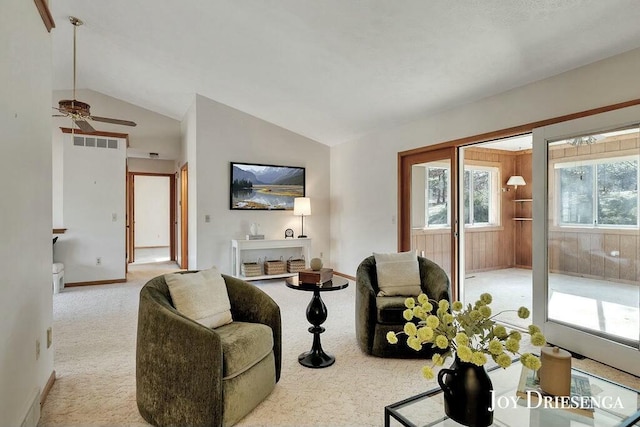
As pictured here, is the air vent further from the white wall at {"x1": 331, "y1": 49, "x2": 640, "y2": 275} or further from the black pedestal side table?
the black pedestal side table

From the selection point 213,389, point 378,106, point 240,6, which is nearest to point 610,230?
point 378,106

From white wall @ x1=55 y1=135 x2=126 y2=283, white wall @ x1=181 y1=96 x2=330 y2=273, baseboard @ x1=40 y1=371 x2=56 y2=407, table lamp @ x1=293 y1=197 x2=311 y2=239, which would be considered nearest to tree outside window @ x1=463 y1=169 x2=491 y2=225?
white wall @ x1=181 y1=96 x2=330 y2=273

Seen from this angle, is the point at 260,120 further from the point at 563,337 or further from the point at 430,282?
the point at 563,337

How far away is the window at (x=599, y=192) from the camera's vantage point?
2803 millimetres

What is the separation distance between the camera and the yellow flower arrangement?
132 centimetres

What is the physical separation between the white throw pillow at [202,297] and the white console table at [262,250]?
318 cm

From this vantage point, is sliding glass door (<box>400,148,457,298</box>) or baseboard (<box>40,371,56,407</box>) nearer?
baseboard (<box>40,371,56,407</box>)

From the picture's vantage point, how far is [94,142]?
581 cm

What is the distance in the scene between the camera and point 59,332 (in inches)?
139

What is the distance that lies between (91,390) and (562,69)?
4419mm

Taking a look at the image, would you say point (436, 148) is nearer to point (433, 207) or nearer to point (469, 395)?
point (433, 207)

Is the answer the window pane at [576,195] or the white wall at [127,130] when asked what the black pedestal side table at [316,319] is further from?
the white wall at [127,130]

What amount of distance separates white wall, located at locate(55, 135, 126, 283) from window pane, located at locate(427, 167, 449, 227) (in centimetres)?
503

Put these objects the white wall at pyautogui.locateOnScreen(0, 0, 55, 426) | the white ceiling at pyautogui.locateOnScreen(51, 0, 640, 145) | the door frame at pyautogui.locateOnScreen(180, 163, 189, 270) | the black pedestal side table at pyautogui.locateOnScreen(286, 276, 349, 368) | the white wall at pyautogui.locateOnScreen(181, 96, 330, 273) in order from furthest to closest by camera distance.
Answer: the door frame at pyautogui.locateOnScreen(180, 163, 189, 270) < the white wall at pyautogui.locateOnScreen(181, 96, 330, 273) < the black pedestal side table at pyautogui.locateOnScreen(286, 276, 349, 368) < the white ceiling at pyautogui.locateOnScreen(51, 0, 640, 145) < the white wall at pyautogui.locateOnScreen(0, 0, 55, 426)
